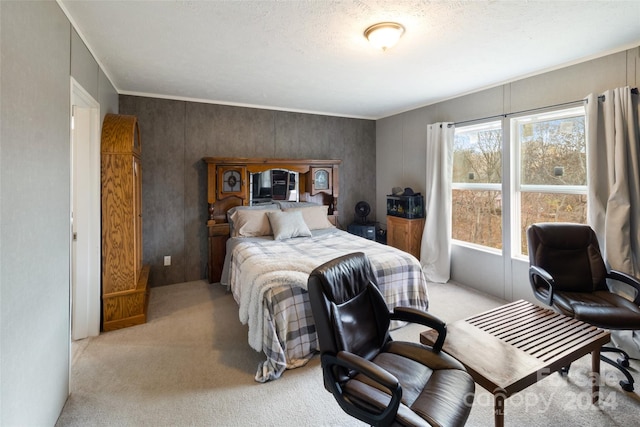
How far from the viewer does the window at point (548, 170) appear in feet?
9.71

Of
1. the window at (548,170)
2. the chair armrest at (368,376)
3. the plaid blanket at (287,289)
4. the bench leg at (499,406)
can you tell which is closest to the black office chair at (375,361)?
the chair armrest at (368,376)

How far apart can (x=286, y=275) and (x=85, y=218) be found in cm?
184

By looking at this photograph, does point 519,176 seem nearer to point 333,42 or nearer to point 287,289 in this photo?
point 333,42

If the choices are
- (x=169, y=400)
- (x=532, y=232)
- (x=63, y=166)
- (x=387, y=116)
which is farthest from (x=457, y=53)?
(x=169, y=400)

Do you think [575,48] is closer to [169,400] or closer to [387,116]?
[387,116]

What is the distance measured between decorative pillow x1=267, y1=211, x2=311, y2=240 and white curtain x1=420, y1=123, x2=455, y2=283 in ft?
5.54

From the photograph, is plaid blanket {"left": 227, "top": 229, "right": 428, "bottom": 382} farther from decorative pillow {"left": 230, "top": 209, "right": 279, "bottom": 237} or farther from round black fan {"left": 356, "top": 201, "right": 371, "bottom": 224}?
round black fan {"left": 356, "top": 201, "right": 371, "bottom": 224}

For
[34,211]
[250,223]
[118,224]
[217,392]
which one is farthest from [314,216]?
[34,211]

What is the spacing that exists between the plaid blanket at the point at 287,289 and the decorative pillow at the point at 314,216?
0.75 meters

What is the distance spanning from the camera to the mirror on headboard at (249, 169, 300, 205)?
435cm

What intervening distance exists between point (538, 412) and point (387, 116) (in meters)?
4.34

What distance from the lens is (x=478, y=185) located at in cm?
385

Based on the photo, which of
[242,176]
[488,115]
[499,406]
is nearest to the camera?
[499,406]

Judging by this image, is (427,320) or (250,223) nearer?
(427,320)
